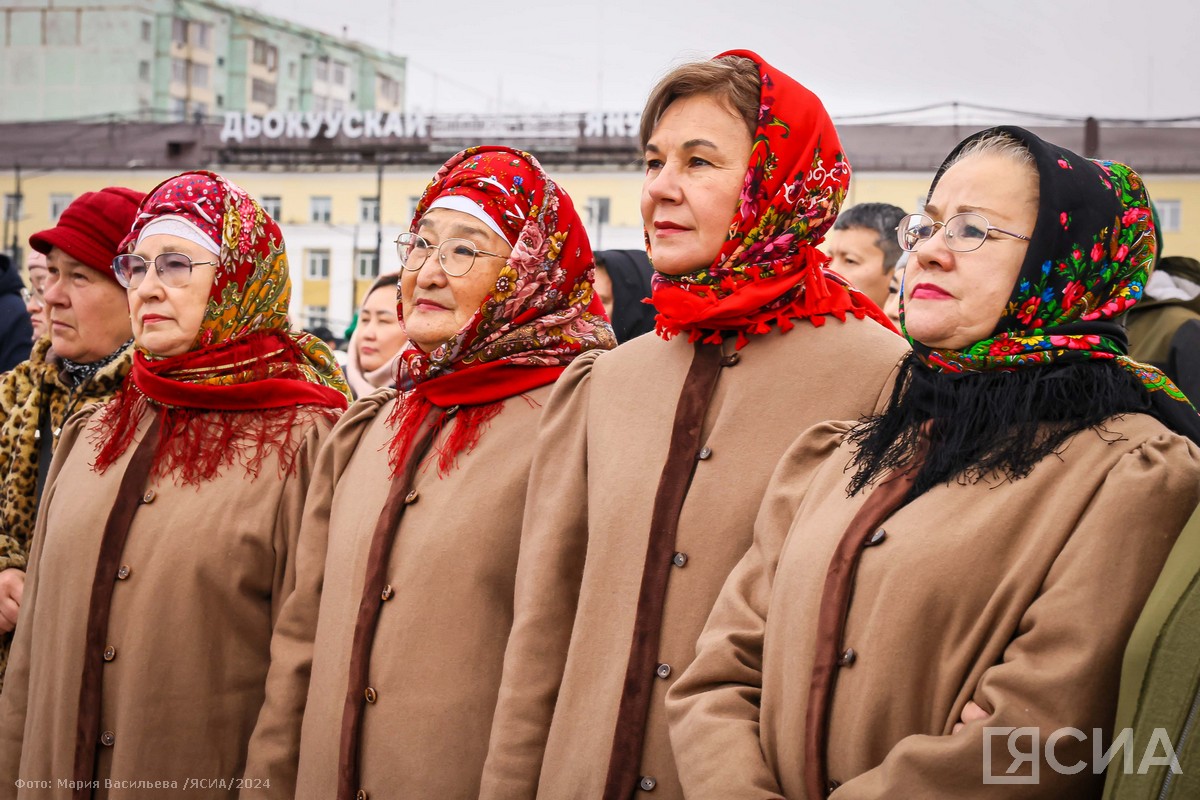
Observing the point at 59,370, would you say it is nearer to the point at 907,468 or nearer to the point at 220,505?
the point at 220,505

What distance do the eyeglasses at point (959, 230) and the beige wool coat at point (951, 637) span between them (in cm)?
41

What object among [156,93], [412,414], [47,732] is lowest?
[47,732]

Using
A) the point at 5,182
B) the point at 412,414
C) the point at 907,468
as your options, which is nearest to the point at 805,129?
the point at 907,468

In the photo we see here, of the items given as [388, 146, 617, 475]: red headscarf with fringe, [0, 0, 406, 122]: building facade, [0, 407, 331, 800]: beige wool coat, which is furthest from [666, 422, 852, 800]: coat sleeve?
[0, 0, 406, 122]: building facade

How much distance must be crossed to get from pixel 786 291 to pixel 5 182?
50050 millimetres

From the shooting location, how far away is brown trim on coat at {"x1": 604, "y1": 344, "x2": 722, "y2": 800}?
9.41ft

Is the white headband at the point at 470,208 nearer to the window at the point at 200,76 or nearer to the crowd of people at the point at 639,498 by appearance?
the crowd of people at the point at 639,498

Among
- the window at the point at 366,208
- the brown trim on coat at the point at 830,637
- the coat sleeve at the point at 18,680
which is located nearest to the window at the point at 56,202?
the window at the point at 366,208

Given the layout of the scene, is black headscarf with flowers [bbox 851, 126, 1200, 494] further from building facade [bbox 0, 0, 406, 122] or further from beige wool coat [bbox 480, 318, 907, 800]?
building facade [bbox 0, 0, 406, 122]

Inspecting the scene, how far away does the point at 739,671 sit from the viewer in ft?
8.82

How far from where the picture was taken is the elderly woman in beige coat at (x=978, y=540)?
226 cm

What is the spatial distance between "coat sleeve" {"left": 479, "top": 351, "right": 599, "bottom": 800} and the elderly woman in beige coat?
0.51m

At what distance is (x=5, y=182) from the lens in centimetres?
4791

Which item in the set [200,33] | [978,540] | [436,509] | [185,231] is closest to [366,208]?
[200,33]
